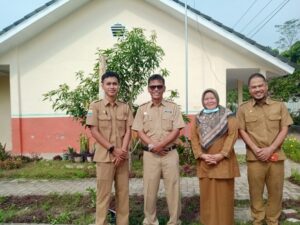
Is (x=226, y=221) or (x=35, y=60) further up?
(x=35, y=60)

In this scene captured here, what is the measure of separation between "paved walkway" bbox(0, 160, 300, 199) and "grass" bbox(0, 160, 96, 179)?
1.15ft

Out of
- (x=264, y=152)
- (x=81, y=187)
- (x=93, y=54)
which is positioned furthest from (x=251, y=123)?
(x=93, y=54)

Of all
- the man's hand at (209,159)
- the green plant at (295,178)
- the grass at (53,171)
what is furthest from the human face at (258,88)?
the grass at (53,171)

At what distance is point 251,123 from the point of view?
4.55m

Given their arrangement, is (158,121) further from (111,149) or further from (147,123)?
(111,149)

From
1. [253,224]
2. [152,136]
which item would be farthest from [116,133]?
[253,224]

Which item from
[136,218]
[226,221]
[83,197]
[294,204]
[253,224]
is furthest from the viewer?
[83,197]

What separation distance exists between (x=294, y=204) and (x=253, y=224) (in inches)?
59.5

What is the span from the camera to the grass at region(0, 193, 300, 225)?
17.4 feet

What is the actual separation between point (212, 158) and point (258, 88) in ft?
3.36

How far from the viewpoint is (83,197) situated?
6.40m

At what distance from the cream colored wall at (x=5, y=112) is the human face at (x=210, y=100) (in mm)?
10896

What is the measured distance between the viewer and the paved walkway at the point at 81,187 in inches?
266

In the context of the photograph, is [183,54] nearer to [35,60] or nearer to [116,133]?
[35,60]
